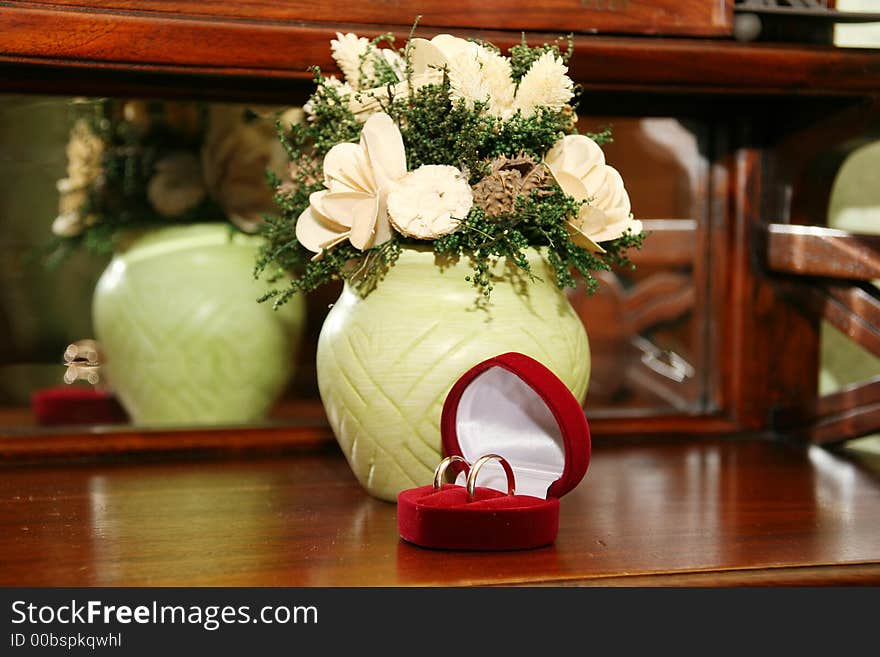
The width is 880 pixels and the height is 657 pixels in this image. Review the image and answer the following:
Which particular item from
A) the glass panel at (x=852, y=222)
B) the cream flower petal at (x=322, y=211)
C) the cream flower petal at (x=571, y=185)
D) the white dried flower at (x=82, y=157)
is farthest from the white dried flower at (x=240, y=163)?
the glass panel at (x=852, y=222)

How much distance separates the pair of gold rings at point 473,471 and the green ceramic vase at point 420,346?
0.25ft

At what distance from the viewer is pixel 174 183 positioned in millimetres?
1196

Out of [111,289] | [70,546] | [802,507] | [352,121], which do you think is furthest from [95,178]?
[802,507]

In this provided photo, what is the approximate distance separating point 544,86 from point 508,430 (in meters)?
0.28

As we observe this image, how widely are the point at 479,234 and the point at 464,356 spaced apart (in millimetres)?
102

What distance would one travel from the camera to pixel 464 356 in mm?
870

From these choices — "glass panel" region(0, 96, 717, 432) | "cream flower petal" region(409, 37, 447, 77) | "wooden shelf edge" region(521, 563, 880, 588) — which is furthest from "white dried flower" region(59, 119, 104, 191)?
"wooden shelf edge" region(521, 563, 880, 588)

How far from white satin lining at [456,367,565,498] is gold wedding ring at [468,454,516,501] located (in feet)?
0.10

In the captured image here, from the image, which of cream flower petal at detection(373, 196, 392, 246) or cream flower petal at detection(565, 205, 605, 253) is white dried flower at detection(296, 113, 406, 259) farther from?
cream flower petal at detection(565, 205, 605, 253)

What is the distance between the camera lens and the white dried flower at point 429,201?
0.84 metres

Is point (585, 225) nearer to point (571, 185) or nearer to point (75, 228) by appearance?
point (571, 185)

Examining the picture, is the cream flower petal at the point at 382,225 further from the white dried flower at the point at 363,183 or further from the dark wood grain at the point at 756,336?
the dark wood grain at the point at 756,336

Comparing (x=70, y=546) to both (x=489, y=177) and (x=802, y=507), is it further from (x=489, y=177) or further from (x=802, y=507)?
(x=802, y=507)

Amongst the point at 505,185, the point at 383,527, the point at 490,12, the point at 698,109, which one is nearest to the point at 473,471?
the point at 383,527
